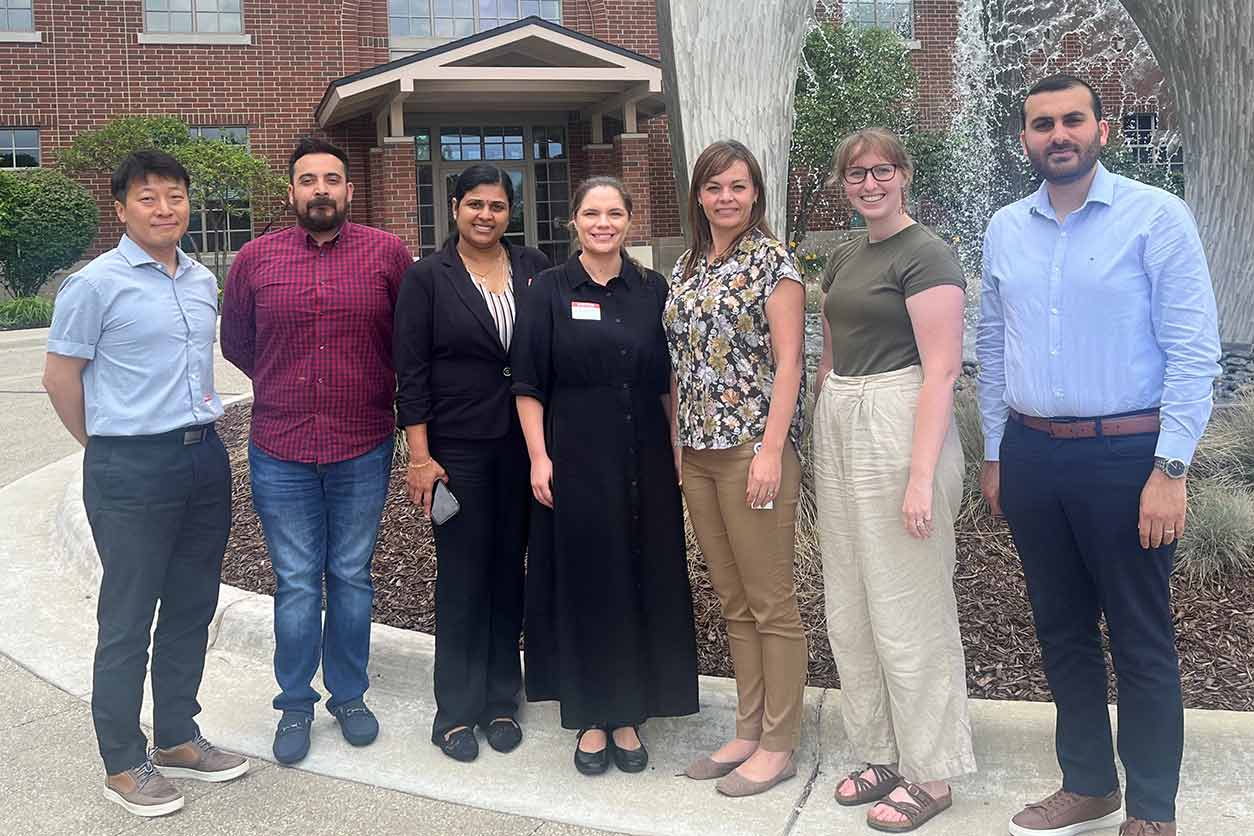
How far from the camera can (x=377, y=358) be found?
12.0 ft

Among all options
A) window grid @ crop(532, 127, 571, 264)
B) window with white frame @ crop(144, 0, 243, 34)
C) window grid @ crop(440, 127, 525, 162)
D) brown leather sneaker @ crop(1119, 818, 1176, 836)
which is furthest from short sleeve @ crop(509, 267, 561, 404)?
window with white frame @ crop(144, 0, 243, 34)

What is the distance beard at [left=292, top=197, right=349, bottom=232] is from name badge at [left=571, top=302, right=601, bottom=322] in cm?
83

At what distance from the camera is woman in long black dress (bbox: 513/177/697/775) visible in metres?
3.39

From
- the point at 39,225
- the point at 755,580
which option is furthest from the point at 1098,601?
the point at 39,225

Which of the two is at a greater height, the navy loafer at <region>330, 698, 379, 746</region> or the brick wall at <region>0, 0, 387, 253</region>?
the brick wall at <region>0, 0, 387, 253</region>

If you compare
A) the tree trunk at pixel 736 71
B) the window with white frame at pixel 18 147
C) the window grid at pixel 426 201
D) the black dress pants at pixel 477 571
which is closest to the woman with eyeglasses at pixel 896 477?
the black dress pants at pixel 477 571

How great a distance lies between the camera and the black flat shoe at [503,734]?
3619mm

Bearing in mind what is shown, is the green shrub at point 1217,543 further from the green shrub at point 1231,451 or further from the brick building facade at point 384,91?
the brick building facade at point 384,91

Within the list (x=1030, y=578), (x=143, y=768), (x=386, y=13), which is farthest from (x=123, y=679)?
(x=386, y=13)

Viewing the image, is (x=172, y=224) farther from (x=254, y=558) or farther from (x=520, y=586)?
(x=254, y=558)

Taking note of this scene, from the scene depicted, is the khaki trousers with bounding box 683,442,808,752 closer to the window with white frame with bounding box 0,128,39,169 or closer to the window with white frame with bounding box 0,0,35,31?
the window with white frame with bounding box 0,128,39,169

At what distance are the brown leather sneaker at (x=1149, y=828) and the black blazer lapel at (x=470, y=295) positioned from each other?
2.17 m

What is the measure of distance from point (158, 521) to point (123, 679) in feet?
1.54

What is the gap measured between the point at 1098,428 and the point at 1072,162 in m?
0.65
